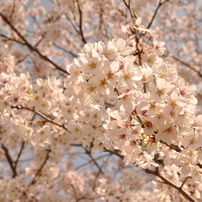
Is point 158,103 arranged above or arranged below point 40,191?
above

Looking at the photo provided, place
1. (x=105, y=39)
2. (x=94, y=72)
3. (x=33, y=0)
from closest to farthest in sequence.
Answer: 1. (x=94, y=72)
2. (x=105, y=39)
3. (x=33, y=0)

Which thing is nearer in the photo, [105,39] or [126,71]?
[126,71]

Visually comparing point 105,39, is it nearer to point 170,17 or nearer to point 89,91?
point 170,17

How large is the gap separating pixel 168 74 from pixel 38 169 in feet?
15.6

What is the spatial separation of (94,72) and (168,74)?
0.48 meters

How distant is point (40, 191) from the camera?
621cm

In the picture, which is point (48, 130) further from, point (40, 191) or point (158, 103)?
point (40, 191)

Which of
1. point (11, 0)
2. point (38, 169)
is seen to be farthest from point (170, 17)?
point (38, 169)

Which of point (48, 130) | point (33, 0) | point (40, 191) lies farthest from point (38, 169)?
point (33, 0)

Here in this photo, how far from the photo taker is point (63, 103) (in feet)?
9.16

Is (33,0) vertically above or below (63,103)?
above

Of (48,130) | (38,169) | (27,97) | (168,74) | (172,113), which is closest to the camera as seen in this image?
(172,113)

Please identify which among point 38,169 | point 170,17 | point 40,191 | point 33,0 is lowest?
point 40,191

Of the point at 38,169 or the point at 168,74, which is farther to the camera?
the point at 38,169
